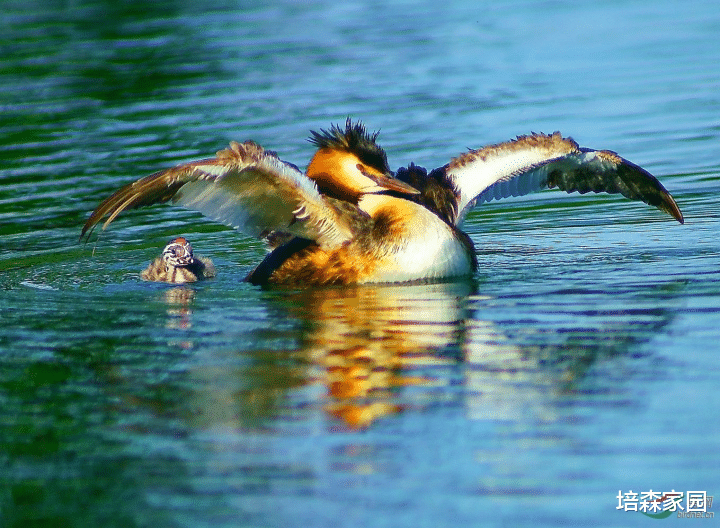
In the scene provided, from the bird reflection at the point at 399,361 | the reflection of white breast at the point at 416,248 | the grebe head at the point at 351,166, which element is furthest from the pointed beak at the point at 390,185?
the bird reflection at the point at 399,361

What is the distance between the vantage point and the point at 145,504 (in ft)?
19.5

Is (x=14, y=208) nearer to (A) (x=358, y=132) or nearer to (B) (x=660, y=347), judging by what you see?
(A) (x=358, y=132)

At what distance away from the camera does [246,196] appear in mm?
10289

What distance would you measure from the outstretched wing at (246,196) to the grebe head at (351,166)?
52 centimetres

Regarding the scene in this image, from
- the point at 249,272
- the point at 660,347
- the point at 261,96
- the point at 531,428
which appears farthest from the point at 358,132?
the point at 261,96

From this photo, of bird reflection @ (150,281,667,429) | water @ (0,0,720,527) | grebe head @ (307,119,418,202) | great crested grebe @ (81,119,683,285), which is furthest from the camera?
grebe head @ (307,119,418,202)

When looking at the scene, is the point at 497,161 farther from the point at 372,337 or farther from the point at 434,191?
the point at 372,337

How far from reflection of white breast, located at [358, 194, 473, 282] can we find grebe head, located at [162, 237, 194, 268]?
5.26ft

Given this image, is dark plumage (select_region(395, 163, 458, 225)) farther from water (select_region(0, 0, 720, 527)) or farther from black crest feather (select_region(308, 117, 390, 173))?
water (select_region(0, 0, 720, 527))

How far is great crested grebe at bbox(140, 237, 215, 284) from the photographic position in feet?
35.9

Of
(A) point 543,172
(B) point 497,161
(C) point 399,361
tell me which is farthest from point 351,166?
(C) point 399,361

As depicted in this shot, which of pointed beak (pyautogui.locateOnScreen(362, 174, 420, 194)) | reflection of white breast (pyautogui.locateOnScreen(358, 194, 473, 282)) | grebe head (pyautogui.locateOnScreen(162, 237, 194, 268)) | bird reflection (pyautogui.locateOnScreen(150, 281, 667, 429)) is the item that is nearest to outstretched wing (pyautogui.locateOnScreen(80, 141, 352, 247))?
reflection of white breast (pyautogui.locateOnScreen(358, 194, 473, 282))

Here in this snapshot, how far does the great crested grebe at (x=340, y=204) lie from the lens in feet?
32.0

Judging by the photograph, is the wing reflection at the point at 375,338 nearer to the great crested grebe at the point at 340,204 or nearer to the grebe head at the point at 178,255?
the great crested grebe at the point at 340,204
